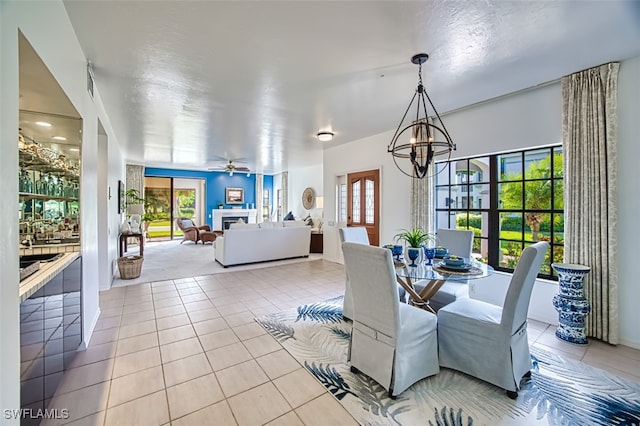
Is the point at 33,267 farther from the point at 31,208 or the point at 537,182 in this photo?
the point at 537,182

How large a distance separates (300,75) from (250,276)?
3.67 meters

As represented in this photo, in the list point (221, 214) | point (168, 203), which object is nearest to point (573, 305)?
point (221, 214)

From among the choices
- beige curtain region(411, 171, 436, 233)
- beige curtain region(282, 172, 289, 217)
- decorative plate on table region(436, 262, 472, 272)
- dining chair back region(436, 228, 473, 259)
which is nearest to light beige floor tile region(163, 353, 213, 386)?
decorative plate on table region(436, 262, 472, 272)

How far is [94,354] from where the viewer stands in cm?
254

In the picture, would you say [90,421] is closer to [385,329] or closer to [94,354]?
[94,354]

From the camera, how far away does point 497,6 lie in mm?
1965

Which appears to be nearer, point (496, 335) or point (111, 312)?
point (496, 335)

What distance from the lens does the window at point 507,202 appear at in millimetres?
3400

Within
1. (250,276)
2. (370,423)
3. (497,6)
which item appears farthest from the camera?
(250,276)

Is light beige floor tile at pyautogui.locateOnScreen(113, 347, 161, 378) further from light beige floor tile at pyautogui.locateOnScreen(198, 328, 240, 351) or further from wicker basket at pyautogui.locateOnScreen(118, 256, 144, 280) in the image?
wicker basket at pyautogui.locateOnScreen(118, 256, 144, 280)

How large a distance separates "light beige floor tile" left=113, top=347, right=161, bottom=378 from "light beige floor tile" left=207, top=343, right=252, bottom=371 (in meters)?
0.46

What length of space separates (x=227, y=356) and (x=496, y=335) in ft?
7.27

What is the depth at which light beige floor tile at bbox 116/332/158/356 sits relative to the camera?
2.61m

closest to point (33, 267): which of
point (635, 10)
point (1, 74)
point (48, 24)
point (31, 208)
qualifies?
point (31, 208)
